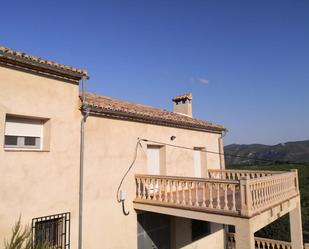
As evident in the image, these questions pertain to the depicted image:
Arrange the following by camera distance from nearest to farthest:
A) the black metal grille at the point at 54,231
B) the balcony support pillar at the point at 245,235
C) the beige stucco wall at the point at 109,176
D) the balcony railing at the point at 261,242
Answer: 1. the black metal grille at the point at 54,231
2. the balcony support pillar at the point at 245,235
3. the beige stucco wall at the point at 109,176
4. the balcony railing at the point at 261,242

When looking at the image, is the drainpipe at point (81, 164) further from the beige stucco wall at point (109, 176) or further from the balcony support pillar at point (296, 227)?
the balcony support pillar at point (296, 227)

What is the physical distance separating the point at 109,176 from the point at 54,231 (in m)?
2.42

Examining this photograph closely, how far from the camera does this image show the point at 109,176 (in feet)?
31.7

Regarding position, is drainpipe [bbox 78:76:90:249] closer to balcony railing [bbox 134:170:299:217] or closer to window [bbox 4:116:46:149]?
window [bbox 4:116:46:149]

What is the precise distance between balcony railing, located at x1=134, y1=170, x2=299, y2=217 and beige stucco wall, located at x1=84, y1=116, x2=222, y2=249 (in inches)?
34.3

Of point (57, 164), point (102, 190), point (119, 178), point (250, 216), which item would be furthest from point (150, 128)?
point (250, 216)

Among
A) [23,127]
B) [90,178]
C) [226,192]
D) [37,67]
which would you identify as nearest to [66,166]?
[90,178]

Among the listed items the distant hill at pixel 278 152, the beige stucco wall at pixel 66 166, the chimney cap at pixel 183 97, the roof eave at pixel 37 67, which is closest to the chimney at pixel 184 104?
the chimney cap at pixel 183 97

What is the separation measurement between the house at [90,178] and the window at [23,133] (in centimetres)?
3

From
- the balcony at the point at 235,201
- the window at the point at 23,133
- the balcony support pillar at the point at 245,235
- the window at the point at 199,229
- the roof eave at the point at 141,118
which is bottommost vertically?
the window at the point at 199,229

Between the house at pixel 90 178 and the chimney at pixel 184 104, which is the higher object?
the chimney at pixel 184 104

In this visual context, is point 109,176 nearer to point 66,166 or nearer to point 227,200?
point 66,166

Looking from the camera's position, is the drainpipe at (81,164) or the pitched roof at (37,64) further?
the drainpipe at (81,164)

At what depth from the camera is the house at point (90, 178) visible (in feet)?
24.3
